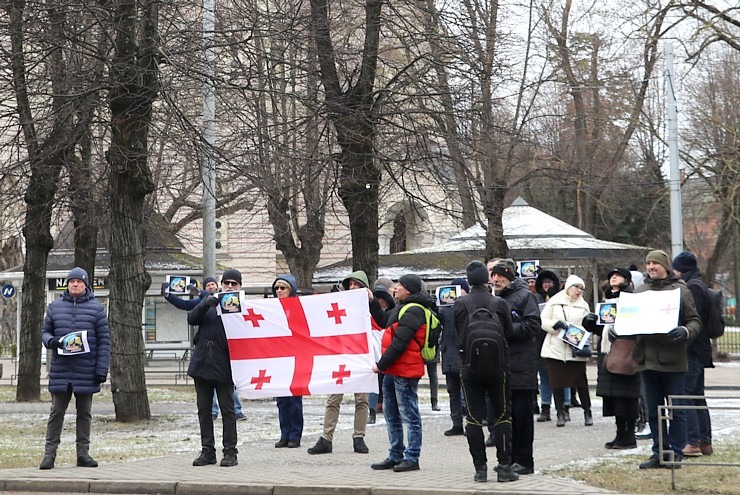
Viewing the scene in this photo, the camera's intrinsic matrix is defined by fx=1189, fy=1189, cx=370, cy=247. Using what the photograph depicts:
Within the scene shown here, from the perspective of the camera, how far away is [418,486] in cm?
1070

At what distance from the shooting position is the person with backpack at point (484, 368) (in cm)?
1064

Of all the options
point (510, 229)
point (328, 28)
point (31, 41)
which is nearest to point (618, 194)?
point (510, 229)

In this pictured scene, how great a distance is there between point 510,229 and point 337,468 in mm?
24665

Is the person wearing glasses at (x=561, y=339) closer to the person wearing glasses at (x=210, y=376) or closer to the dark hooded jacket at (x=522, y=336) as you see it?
the dark hooded jacket at (x=522, y=336)

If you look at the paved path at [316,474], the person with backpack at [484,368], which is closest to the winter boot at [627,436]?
the paved path at [316,474]

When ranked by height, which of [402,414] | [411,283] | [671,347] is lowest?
[402,414]

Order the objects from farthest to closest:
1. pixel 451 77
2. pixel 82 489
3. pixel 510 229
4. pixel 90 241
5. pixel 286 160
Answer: pixel 510 229 < pixel 90 241 < pixel 451 77 < pixel 286 160 < pixel 82 489

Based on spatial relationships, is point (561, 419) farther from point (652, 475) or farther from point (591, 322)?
point (652, 475)

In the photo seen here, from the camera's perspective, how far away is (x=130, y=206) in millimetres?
18078

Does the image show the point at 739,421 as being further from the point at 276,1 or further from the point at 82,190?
the point at 82,190

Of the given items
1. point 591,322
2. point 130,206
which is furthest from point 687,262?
point 130,206

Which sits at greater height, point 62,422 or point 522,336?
point 522,336

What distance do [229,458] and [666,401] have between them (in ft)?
15.0

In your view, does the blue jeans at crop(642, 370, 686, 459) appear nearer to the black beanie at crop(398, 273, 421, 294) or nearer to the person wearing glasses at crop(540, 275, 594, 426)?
the black beanie at crop(398, 273, 421, 294)
